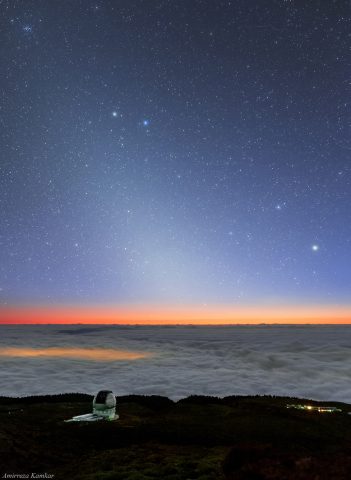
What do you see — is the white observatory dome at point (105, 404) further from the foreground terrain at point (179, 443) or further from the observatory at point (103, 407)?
the foreground terrain at point (179, 443)

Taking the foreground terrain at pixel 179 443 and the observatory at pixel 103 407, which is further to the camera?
the observatory at pixel 103 407

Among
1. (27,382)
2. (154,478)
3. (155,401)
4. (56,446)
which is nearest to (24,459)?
(56,446)

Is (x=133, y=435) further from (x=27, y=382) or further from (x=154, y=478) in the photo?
(x=27, y=382)

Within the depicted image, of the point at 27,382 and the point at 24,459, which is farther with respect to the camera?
the point at 27,382

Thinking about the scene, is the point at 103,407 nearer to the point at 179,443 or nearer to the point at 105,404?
the point at 105,404

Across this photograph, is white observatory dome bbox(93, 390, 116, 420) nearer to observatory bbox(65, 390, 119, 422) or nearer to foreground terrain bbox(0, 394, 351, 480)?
observatory bbox(65, 390, 119, 422)

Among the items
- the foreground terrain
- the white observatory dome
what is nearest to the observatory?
the white observatory dome

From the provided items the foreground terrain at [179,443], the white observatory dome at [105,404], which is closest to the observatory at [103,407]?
the white observatory dome at [105,404]

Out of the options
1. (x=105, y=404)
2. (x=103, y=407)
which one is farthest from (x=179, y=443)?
(x=103, y=407)

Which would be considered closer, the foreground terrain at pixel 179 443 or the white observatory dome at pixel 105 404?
the foreground terrain at pixel 179 443
